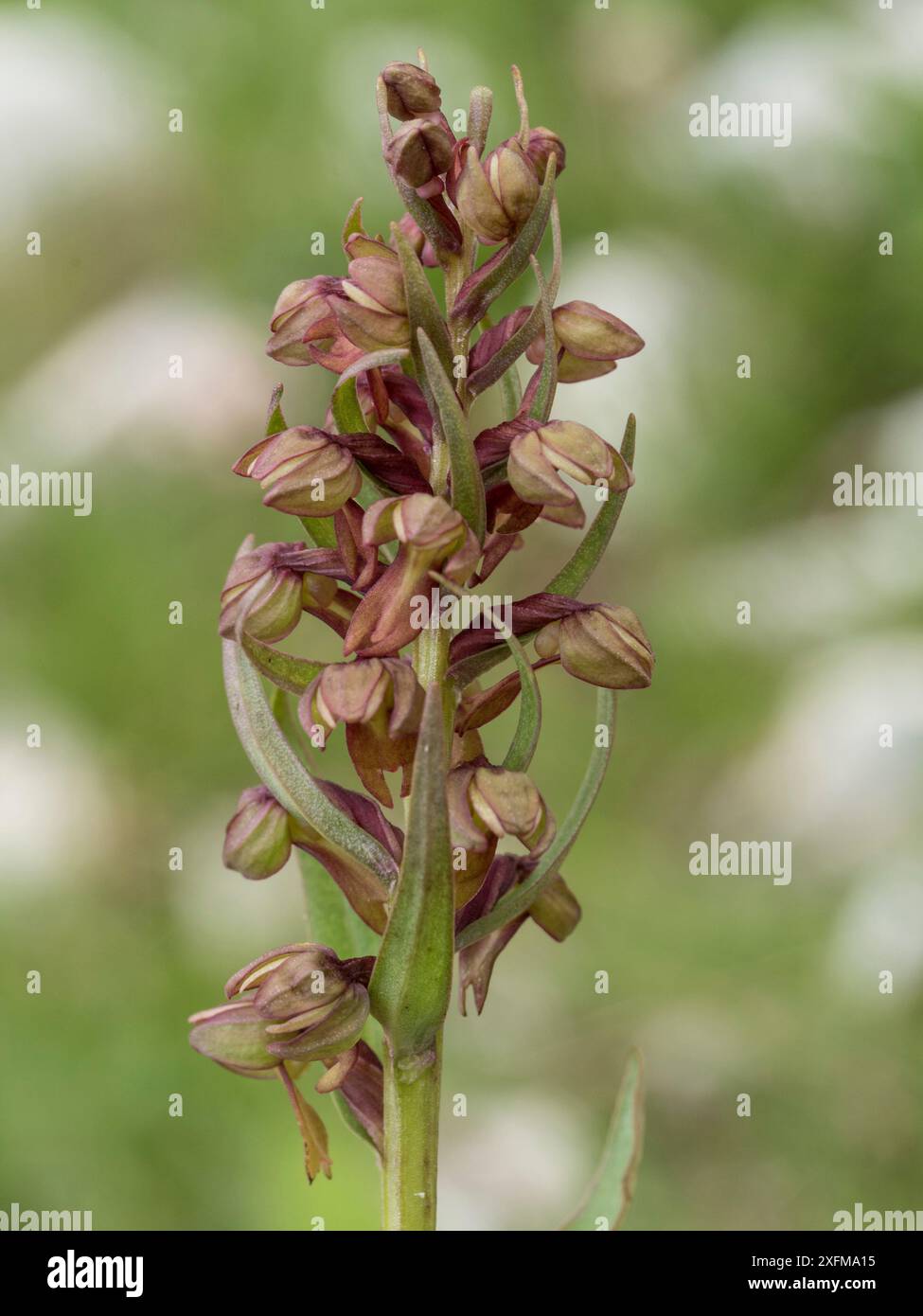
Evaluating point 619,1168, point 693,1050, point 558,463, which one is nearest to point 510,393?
point 558,463

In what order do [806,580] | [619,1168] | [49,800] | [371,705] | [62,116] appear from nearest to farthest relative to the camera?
[371,705] → [619,1168] → [49,800] → [806,580] → [62,116]

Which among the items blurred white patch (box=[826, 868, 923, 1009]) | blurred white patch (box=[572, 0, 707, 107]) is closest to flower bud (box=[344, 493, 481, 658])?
blurred white patch (box=[826, 868, 923, 1009])

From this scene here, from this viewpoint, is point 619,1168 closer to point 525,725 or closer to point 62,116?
point 525,725

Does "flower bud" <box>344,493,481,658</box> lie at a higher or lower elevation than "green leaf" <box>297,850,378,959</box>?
higher

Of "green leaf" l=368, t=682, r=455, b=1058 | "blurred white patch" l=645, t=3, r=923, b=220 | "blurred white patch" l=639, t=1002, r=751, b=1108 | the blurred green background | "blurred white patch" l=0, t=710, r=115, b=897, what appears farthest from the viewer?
"blurred white patch" l=645, t=3, r=923, b=220

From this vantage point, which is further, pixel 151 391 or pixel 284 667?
pixel 151 391

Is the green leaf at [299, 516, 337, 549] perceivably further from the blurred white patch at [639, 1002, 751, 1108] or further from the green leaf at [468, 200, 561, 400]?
the blurred white patch at [639, 1002, 751, 1108]
